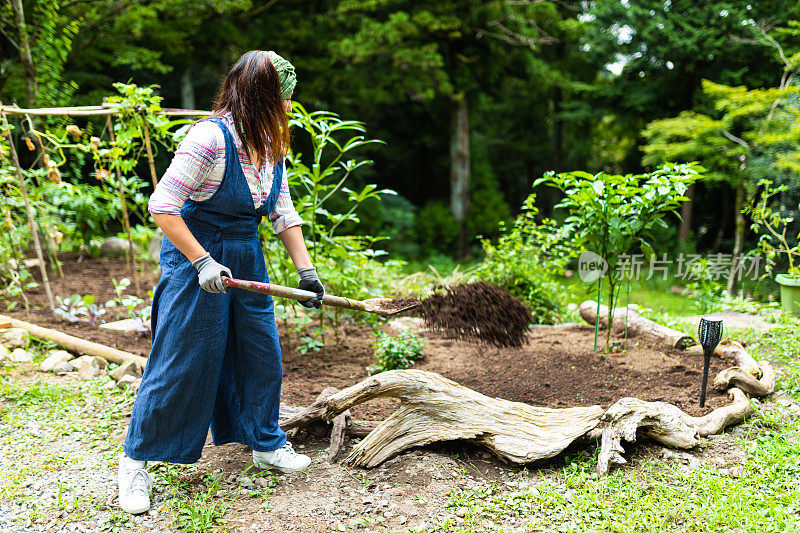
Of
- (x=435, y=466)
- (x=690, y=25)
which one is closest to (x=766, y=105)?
(x=690, y=25)

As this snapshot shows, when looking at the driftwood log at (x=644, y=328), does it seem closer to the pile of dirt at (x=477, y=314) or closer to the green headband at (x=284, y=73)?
the pile of dirt at (x=477, y=314)

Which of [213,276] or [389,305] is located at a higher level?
[213,276]

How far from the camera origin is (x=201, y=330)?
2203mm

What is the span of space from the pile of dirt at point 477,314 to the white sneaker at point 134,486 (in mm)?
1523

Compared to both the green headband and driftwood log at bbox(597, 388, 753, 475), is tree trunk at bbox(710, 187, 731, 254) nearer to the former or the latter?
driftwood log at bbox(597, 388, 753, 475)

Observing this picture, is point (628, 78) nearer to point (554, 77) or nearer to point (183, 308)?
point (554, 77)

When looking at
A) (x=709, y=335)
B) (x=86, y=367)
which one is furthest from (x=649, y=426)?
(x=86, y=367)

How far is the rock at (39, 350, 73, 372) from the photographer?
3.53 metres

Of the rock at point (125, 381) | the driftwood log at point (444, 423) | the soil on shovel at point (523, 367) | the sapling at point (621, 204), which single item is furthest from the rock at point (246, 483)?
the sapling at point (621, 204)

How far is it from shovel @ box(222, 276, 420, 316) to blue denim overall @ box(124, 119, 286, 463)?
0.14 meters

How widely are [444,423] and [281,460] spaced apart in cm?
73

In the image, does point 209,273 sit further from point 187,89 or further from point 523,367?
point 187,89

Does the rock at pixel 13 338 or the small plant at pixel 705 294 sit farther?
the small plant at pixel 705 294

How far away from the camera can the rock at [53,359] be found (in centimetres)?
353
